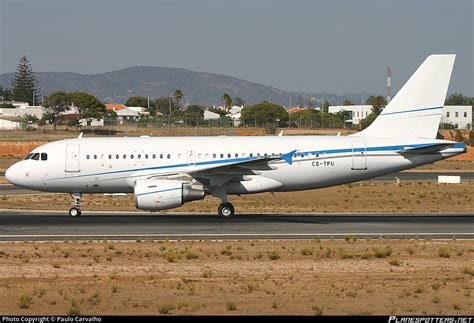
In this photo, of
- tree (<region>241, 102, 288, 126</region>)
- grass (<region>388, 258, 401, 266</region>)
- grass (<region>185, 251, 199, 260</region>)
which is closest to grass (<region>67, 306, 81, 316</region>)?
grass (<region>185, 251, 199, 260</region>)

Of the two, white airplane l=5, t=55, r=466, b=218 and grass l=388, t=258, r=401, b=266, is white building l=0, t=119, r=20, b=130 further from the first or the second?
grass l=388, t=258, r=401, b=266

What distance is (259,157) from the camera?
38.3 m

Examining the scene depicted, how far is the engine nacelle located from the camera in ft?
118

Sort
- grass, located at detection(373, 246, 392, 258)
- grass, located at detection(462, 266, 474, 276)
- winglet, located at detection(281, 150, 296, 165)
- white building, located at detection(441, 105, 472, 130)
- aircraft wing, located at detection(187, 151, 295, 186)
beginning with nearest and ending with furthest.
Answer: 1. grass, located at detection(462, 266, 474, 276)
2. grass, located at detection(373, 246, 392, 258)
3. winglet, located at detection(281, 150, 296, 165)
4. aircraft wing, located at detection(187, 151, 295, 186)
5. white building, located at detection(441, 105, 472, 130)

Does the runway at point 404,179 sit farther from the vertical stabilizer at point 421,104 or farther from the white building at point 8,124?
the white building at point 8,124

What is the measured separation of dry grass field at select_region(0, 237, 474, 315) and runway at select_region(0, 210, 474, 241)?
2.03 meters

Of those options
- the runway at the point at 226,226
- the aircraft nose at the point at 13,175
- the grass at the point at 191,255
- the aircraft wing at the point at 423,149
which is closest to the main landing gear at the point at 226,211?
the runway at the point at 226,226

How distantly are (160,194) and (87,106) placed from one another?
123 m

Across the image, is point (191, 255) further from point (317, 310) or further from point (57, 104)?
point (57, 104)

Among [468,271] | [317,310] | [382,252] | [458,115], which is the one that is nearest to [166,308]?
[317,310]

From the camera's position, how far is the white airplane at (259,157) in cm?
3794

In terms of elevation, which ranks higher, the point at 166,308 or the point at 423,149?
the point at 423,149

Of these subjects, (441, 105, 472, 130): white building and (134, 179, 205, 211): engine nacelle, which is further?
(441, 105, 472, 130): white building

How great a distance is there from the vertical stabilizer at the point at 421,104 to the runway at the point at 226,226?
397cm
